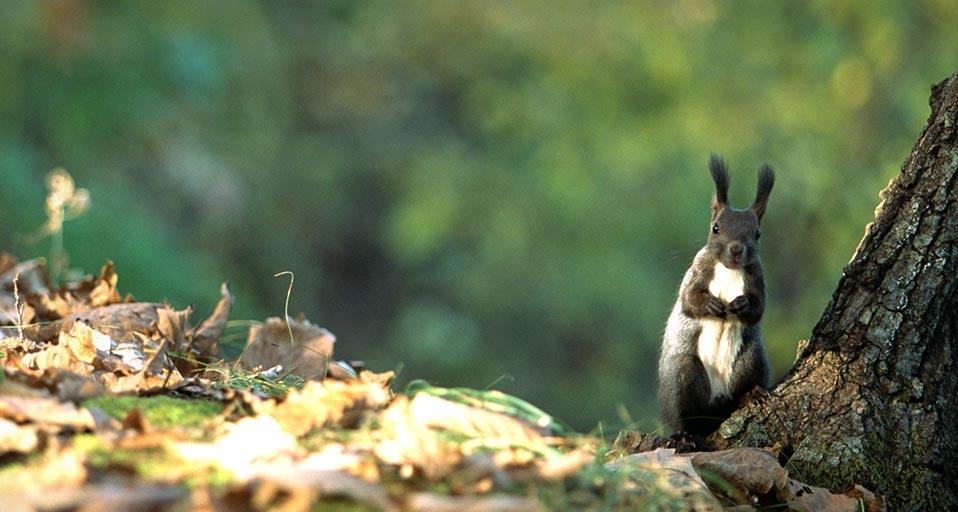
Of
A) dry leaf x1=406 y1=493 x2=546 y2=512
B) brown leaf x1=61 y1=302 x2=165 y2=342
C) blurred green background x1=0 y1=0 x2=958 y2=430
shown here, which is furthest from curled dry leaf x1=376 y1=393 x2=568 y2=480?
blurred green background x1=0 y1=0 x2=958 y2=430

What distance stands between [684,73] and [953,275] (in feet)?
Answer: 23.2

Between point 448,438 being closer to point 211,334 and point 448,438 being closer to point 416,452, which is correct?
point 416,452

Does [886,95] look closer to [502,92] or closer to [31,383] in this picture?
[502,92]

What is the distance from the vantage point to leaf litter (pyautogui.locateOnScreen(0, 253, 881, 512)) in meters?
1.72

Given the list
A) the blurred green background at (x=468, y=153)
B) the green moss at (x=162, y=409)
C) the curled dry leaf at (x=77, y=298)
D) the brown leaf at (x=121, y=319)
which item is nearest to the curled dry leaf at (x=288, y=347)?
the brown leaf at (x=121, y=319)

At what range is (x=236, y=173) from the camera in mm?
11492

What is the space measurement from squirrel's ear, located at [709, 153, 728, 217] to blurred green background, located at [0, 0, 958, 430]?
3.69 meters

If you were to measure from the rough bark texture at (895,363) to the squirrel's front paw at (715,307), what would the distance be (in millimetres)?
315

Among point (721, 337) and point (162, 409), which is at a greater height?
point (721, 337)

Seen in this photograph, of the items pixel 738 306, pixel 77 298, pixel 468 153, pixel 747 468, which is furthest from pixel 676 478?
pixel 468 153

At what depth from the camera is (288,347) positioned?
3244mm

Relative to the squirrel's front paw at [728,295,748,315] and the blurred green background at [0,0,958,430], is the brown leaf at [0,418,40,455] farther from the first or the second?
Answer: the blurred green background at [0,0,958,430]

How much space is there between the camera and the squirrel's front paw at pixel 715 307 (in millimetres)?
3230

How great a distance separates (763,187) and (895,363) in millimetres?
784
